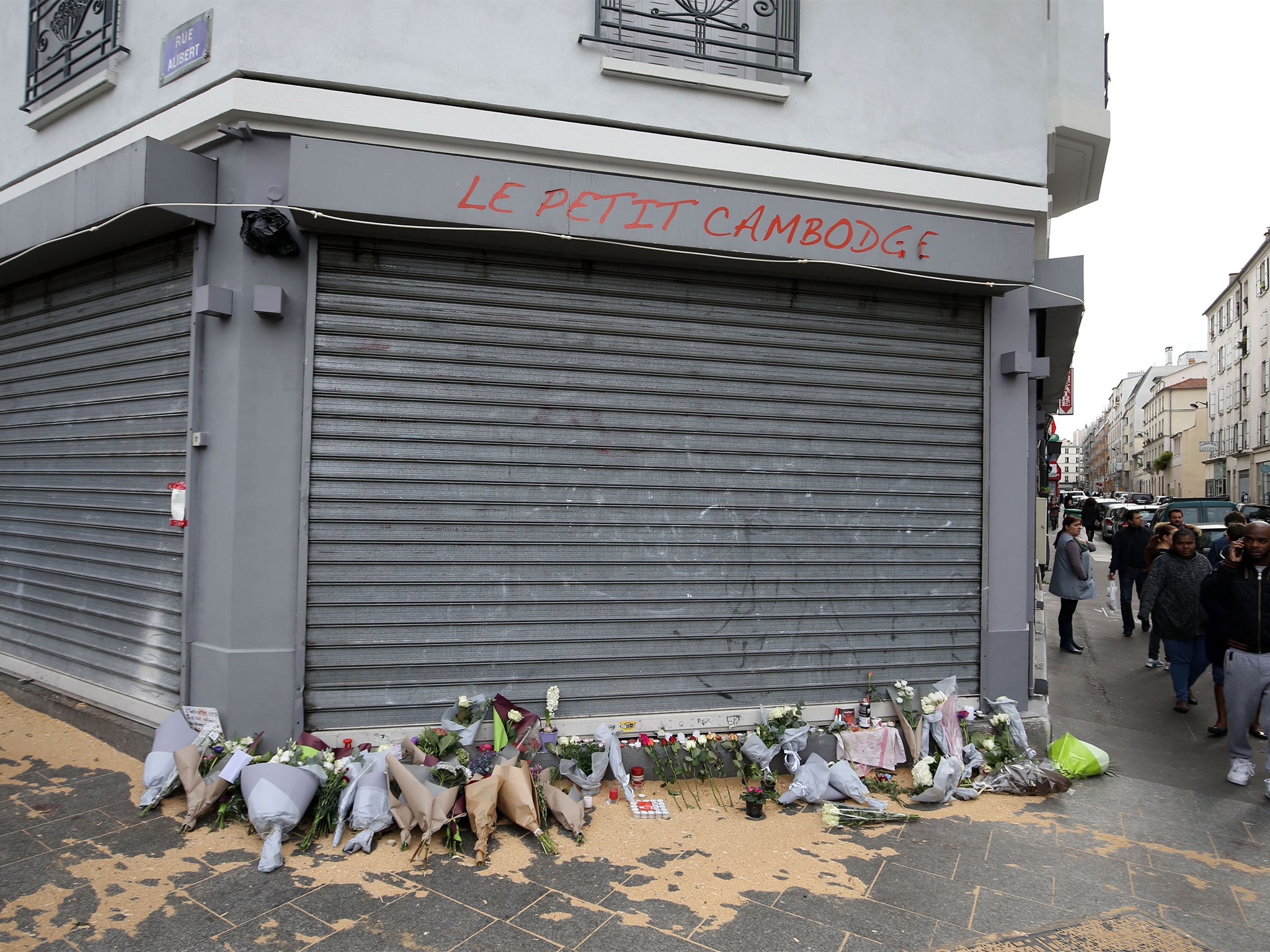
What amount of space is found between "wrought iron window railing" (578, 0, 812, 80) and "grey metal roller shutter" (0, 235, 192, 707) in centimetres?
335

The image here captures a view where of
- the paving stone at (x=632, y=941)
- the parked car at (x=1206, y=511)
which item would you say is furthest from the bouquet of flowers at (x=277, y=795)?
the parked car at (x=1206, y=511)

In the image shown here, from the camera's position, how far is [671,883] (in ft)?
12.4

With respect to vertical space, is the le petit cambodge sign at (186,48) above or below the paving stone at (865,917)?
above

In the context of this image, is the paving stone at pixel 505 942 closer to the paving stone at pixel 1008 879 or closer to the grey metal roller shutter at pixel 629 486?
the grey metal roller shutter at pixel 629 486

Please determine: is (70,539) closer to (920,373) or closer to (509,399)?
(509,399)

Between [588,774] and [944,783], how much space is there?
2325 mm

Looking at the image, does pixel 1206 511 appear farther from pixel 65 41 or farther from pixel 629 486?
pixel 65 41

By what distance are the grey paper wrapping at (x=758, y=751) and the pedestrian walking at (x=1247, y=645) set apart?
3429 millimetres

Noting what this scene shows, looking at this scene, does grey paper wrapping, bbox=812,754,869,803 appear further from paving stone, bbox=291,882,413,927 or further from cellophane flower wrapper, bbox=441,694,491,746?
paving stone, bbox=291,882,413,927

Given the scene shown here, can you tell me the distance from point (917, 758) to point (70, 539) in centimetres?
668

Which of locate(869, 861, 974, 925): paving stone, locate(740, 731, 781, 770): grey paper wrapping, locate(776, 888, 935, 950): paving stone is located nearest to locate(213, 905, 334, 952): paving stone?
locate(776, 888, 935, 950): paving stone

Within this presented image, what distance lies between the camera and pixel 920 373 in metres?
5.88

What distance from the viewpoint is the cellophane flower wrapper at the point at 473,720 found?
4723mm

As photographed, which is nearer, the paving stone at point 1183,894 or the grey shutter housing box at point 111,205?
the paving stone at point 1183,894
